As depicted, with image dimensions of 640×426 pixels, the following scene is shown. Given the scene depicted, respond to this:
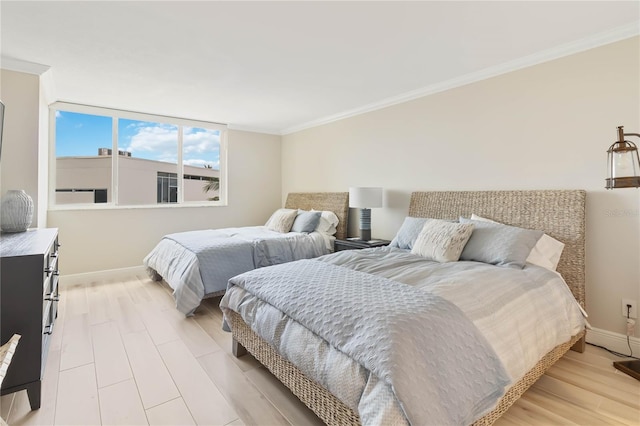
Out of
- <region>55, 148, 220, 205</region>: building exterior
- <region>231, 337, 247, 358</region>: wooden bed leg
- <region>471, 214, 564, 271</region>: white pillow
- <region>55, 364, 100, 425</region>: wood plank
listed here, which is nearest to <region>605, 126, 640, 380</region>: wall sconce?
<region>471, 214, 564, 271</region>: white pillow

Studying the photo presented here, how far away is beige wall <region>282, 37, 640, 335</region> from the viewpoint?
228cm

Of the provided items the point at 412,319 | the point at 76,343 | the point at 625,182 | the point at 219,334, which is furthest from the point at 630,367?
the point at 76,343

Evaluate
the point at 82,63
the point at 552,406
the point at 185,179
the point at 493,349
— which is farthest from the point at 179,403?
the point at 185,179

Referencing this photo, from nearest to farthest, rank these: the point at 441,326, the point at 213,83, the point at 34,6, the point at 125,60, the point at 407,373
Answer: the point at 407,373 → the point at 441,326 → the point at 34,6 → the point at 125,60 → the point at 213,83

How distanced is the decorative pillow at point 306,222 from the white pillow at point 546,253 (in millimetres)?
2545

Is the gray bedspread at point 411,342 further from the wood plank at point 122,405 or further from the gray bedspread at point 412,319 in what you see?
the wood plank at point 122,405

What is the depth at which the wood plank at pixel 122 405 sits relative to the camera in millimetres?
→ 1624

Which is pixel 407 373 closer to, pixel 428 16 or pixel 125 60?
pixel 428 16

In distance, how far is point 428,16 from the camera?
2.05m

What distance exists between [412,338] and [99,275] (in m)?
4.46

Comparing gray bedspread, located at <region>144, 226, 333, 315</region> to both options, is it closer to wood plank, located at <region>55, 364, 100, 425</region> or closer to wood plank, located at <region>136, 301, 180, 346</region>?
wood plank, located at <region>136, 301, 180, 346</region>

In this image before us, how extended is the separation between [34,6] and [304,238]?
3029mm

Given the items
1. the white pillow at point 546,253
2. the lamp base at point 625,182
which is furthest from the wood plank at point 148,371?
the lamp base at point 625,182

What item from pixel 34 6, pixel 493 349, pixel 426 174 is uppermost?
pixel 34 6
